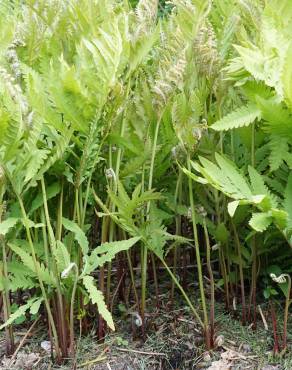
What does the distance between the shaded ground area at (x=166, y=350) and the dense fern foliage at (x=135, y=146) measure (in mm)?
39

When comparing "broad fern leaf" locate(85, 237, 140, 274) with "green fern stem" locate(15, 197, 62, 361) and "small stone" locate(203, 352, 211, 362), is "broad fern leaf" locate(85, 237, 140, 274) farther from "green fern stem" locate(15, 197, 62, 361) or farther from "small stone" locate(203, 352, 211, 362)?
"small stone" locate(203, 352, 211, 362)

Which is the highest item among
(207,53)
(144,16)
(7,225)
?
(144,16)

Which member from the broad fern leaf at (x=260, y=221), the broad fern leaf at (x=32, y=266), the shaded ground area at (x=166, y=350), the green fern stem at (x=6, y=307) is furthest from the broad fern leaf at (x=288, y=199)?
the green fern stem at (x=6, y=307)

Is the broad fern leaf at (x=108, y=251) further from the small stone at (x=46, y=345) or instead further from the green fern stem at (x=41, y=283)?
the small stone at (x=46, y=345)

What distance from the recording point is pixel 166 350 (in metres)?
1.52

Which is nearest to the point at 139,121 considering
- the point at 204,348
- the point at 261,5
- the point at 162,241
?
the point at 162,241

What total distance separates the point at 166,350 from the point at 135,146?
0.57 metres

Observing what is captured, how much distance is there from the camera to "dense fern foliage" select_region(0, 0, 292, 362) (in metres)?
1.33

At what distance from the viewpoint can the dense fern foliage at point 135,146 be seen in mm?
1333

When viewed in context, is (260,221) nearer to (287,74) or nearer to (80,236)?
(287,74)

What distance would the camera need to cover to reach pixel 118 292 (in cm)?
168

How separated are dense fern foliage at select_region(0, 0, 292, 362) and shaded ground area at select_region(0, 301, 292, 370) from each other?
4cm

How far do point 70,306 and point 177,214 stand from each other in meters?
0.40

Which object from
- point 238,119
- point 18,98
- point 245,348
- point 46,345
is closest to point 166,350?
point 245,348
